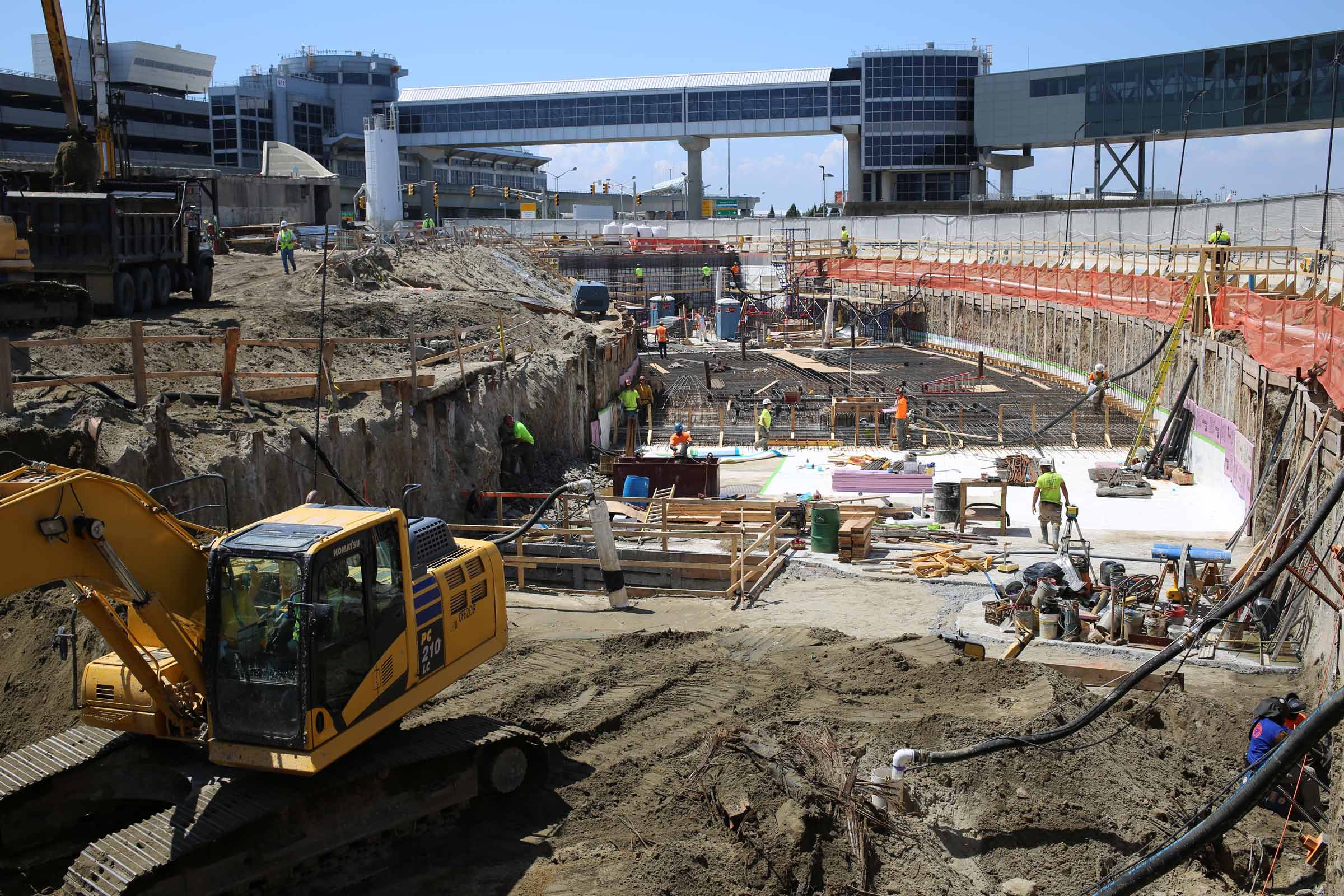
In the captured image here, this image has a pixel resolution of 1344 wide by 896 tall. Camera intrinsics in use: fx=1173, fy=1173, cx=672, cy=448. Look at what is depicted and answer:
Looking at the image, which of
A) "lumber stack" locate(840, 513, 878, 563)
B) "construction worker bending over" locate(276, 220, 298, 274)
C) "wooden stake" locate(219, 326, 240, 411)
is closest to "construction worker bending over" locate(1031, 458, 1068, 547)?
"lumber stack" locate(840, 513, 878, 563)

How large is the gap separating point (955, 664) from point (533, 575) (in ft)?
25.0

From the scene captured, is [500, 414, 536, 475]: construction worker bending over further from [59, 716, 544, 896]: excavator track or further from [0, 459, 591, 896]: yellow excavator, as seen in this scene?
[0, 459, 591, 896]: yellow excavator

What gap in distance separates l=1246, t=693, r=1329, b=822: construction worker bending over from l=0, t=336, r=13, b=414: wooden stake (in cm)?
1299

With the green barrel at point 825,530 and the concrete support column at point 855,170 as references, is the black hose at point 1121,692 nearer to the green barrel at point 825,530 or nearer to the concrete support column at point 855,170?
the green barrel at point 825,530

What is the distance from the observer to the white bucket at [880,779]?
31.2 feet

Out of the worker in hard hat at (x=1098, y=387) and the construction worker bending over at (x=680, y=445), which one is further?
the worker in hard hat at (x=1098, y=387)

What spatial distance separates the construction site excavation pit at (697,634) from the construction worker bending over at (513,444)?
147 mm

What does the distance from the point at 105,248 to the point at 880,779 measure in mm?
19595

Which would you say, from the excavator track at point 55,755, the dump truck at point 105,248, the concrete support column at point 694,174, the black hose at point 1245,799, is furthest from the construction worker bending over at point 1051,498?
the concrete support column at point 694,174

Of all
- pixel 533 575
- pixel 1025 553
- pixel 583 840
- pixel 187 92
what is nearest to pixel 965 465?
pixel 1025 553

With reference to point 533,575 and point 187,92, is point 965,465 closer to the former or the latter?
point 533,575

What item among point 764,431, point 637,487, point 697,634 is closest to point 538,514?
point 697,634

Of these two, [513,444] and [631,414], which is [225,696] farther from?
[631,414]

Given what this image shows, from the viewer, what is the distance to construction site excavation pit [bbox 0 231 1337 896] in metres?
8.75
